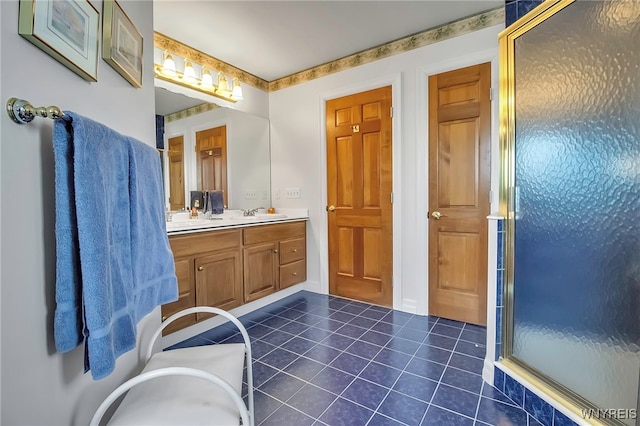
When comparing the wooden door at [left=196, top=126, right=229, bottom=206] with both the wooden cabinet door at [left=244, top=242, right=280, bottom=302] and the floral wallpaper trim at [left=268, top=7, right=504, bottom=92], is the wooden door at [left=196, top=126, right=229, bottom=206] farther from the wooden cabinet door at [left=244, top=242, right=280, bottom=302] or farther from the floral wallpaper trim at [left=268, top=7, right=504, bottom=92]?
the floral wallpaper trim at [left=268, top=7, right=504, bottom=92]

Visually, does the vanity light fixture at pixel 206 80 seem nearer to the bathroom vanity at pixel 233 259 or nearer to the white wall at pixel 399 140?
the white wall at pixel 399 140

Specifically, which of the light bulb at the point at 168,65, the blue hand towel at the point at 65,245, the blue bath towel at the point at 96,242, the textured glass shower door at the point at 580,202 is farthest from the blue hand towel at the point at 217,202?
the textured glass shower door at the point at 580,202

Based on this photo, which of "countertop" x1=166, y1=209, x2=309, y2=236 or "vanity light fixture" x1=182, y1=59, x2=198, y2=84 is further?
"vanity light fixture" x1=182, y1=59, x2=198, y2=84

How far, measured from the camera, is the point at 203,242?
2119 mm

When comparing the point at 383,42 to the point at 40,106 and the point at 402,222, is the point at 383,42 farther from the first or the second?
the point at 40,106

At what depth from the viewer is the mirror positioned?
2.47 metres

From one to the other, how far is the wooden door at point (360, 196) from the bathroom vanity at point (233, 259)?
42cm

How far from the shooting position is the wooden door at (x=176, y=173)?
2.46m

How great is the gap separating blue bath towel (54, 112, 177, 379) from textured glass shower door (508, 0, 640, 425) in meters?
1.71

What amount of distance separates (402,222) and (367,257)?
501mm

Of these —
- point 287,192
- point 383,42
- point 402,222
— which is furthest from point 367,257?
point 383,42

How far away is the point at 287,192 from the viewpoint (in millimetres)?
3332

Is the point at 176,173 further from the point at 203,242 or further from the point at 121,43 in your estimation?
the point at 121,43

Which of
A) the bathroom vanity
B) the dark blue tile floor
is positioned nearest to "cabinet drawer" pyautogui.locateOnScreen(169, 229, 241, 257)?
the bathroom vanity
